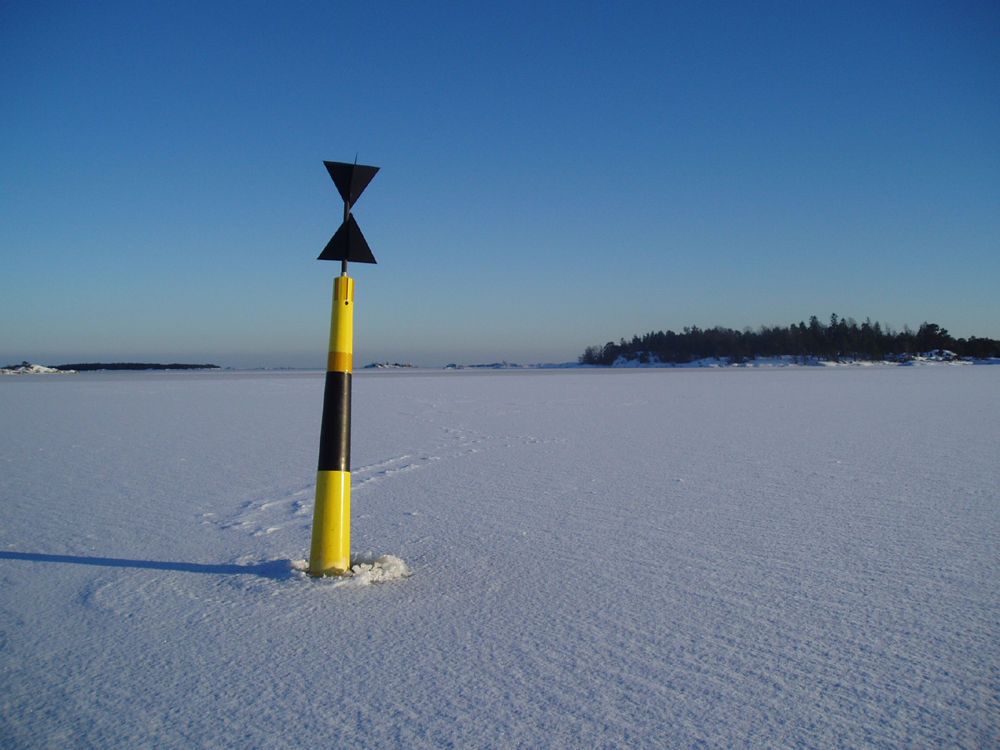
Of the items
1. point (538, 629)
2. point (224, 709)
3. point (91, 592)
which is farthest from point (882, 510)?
point (91, 592)

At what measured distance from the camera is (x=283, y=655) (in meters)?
1.74

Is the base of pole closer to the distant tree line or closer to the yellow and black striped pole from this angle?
the yellow and black striped pole

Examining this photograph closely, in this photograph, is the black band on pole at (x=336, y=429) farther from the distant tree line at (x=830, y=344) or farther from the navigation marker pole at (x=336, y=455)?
the distant tree line at (x=830, y=344)

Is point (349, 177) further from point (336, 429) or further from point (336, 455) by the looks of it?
point (336, 455)

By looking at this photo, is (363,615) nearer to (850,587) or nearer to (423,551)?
(423,551)

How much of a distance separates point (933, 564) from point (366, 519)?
105 inches

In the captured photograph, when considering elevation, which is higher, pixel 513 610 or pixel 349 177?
pixel 349 177

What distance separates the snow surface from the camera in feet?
4.66

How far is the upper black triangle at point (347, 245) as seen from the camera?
249 cm

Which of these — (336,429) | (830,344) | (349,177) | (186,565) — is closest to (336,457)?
(336,429)

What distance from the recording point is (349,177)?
2.51m

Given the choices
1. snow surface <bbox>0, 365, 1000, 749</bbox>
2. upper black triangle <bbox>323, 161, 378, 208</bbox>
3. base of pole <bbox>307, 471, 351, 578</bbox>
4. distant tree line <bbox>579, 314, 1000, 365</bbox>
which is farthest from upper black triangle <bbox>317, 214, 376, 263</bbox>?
distant tree line <bbox>579, 314, 1000, 365</bbox>

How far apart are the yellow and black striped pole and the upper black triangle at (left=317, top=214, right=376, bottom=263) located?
155 millimetres

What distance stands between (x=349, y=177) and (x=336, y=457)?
1169 mm
